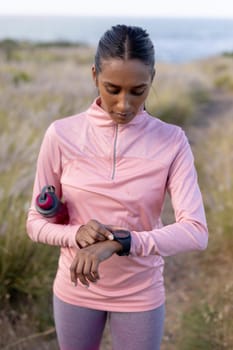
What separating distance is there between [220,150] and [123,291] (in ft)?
15.3

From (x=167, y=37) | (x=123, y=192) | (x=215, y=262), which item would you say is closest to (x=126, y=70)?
(x=123, y=192)

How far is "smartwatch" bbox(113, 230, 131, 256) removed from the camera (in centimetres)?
144

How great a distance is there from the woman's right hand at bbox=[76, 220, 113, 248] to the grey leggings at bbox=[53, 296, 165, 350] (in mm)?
328

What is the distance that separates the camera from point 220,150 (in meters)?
6.16

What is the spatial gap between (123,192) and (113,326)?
422mm

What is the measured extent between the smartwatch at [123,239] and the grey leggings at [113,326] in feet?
0.99

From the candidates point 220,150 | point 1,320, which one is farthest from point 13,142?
point 220,150

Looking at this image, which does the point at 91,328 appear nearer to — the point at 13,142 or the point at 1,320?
the point at 1,320

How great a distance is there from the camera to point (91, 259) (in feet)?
4.58

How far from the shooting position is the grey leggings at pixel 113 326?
66.6 inches

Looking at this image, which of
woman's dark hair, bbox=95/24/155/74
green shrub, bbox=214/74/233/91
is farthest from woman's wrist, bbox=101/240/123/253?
green shrub, bbox=214/74/233/91

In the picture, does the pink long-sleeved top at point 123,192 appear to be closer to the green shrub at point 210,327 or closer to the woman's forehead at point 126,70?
the woman's forehead at point 126,70

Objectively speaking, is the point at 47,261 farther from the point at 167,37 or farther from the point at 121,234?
the point at 167,37

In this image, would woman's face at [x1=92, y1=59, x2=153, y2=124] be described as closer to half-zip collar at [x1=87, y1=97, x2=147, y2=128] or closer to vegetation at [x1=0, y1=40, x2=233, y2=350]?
half-zip collar at [x1=87, y1=97, x2=147, y2=128]
